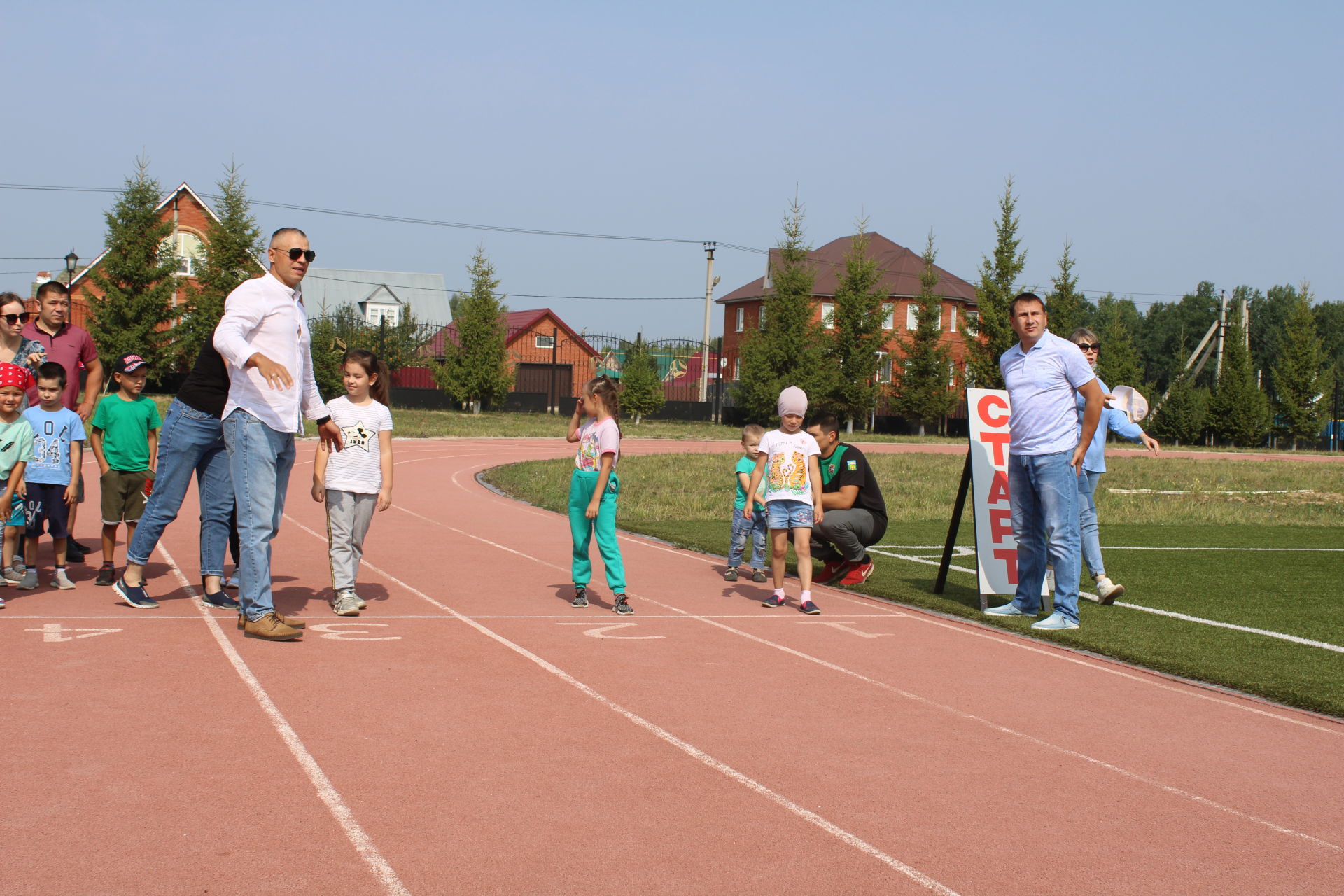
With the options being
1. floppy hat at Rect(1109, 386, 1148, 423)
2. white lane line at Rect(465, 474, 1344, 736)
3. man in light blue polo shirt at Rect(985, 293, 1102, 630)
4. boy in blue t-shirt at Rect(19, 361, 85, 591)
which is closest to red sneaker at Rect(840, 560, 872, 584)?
white lane line at Rect(465, 474, 1344, 736)

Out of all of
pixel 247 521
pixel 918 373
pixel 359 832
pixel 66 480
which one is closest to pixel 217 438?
pixel 247 521

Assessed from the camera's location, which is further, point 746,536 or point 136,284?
point 136,284

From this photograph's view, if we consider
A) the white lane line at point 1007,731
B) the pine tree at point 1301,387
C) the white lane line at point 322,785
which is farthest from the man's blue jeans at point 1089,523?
the pine tree at point 1301,387

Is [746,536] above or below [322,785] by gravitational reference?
above

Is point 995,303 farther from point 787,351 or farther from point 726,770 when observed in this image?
point 726,770

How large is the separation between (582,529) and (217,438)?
8.04 ft

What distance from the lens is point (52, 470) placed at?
26.6 ft

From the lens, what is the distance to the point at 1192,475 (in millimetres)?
25703

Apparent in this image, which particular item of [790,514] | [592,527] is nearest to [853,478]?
[790,514]

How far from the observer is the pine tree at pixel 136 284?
39.4 m

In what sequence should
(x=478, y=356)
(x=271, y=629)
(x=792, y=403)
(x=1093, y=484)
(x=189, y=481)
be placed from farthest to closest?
(x=478, y=356), (x=1093, y=484), (x=792, y=403), (x=189, y=481), (x=271, y=629)

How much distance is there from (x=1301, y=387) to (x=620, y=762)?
165 feet

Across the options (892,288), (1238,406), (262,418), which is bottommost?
A: (262,418)

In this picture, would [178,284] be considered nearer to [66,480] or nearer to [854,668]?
[66,480]
